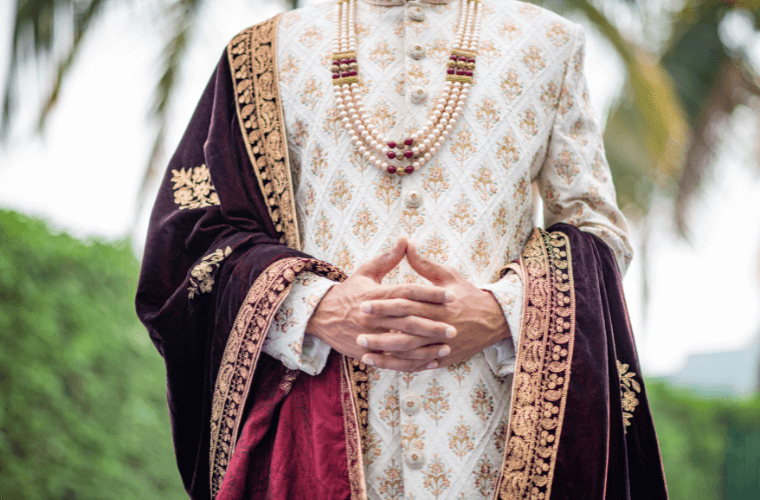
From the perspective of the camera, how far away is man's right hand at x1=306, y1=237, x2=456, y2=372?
1.13m

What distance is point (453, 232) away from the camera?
1.33m

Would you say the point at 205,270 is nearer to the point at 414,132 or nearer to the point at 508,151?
the point at 414,132

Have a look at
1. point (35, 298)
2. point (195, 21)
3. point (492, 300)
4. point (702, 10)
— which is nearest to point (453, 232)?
point (492, 300)

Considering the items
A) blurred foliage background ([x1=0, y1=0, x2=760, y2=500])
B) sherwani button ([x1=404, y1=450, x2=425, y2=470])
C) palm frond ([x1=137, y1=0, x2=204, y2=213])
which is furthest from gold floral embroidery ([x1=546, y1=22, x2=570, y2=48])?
palm frond ([x1=137, y1=0, x2=204, y2=213])

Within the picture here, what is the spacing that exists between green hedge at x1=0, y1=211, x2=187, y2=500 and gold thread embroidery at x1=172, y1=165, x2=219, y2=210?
204cm

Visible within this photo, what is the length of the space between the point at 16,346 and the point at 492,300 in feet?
9.06

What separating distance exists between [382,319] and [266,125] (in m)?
0.60

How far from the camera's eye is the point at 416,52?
1.42m

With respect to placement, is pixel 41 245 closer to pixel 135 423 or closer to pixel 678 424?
pixel 135 423

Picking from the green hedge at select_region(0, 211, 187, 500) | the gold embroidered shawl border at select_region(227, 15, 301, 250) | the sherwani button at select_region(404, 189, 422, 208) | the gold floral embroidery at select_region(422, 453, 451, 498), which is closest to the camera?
the gold floral embroidery at select_region(422, 453, 451, 498)

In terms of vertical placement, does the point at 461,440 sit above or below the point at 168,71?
below

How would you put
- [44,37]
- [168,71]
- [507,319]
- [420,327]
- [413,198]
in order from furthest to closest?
1. [168,71]
2. [44,37]
3. [413,198]
4. [507,319]
5. [420,327]

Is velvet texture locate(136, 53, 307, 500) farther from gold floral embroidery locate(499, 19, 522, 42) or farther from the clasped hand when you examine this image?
gold floral embroidery locate(499, 19, 522, 42)

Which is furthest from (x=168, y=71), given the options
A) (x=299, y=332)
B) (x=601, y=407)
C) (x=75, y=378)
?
(x=601, y=407)
